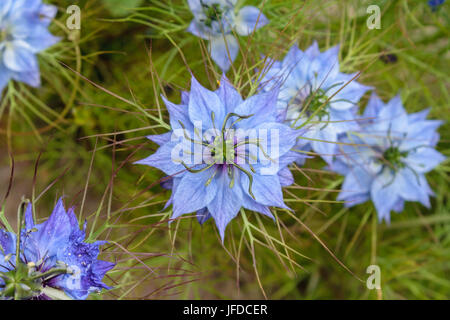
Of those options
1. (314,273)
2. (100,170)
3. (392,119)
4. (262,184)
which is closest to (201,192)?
(262,184)

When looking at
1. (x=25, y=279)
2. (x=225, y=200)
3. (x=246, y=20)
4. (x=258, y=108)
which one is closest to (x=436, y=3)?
(x=246, y=20)

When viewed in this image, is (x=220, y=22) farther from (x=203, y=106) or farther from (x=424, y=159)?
(x=424, y=159)

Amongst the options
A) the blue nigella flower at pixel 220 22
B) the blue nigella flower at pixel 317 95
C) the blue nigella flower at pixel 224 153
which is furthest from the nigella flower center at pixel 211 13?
the blue nigella flower at pixel 224 153

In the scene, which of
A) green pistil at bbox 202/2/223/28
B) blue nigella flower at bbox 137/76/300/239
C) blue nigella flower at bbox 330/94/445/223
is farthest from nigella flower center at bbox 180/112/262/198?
blue nigella flower at bbox 330/94/445/223

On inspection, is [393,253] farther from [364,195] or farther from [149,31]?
[149,31]

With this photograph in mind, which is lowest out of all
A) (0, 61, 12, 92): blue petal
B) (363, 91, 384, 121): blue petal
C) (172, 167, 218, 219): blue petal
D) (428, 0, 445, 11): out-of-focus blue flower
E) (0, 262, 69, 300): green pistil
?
(0, 262, 69, 300): green pistil

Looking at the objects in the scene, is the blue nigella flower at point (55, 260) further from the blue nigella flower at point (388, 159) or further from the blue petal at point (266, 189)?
the blue nigella flower at point (388, 159)

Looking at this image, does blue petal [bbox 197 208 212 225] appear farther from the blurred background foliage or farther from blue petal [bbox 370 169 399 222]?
blue petal [bbox 370 169 399 222]
